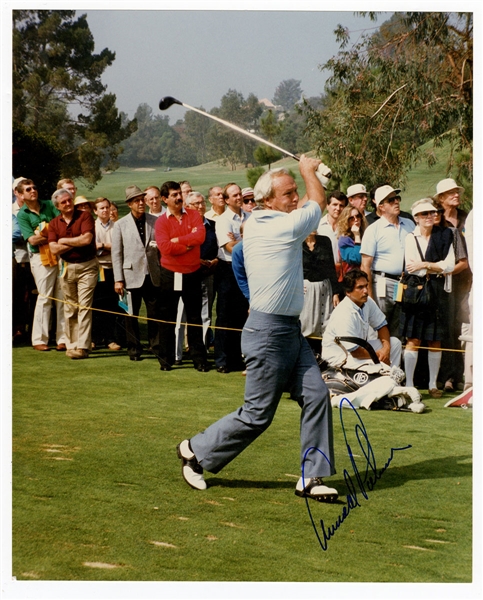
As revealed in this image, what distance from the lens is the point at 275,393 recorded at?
5059 millimetres

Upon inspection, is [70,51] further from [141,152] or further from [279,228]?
[141,152]

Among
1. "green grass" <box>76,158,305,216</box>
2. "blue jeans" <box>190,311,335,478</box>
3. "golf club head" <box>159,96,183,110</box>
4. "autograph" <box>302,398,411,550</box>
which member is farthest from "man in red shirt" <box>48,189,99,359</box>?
"blue jeans" <box>190,311,335,478</box>

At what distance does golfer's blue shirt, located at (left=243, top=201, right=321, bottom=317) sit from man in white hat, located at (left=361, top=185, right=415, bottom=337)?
12.1 feet

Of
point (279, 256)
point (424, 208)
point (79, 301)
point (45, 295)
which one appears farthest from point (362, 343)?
point (45, 295)

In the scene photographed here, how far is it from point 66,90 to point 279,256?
461 centimetres

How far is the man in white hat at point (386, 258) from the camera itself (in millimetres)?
8586

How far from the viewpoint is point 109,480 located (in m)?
5.27

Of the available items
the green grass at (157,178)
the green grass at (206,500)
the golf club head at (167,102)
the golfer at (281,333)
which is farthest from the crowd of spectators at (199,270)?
the golfer at (281,333)

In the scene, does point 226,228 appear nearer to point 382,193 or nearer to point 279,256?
point 382,193

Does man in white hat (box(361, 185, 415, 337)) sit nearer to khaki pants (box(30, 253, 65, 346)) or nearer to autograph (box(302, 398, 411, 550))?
autograph (box(302, 398, 411, 550))

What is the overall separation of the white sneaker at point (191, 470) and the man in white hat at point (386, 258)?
3804 millimetres

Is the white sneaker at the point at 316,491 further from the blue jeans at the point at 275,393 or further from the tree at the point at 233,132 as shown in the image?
the tree at the point at 233,132

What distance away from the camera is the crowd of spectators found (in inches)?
334
